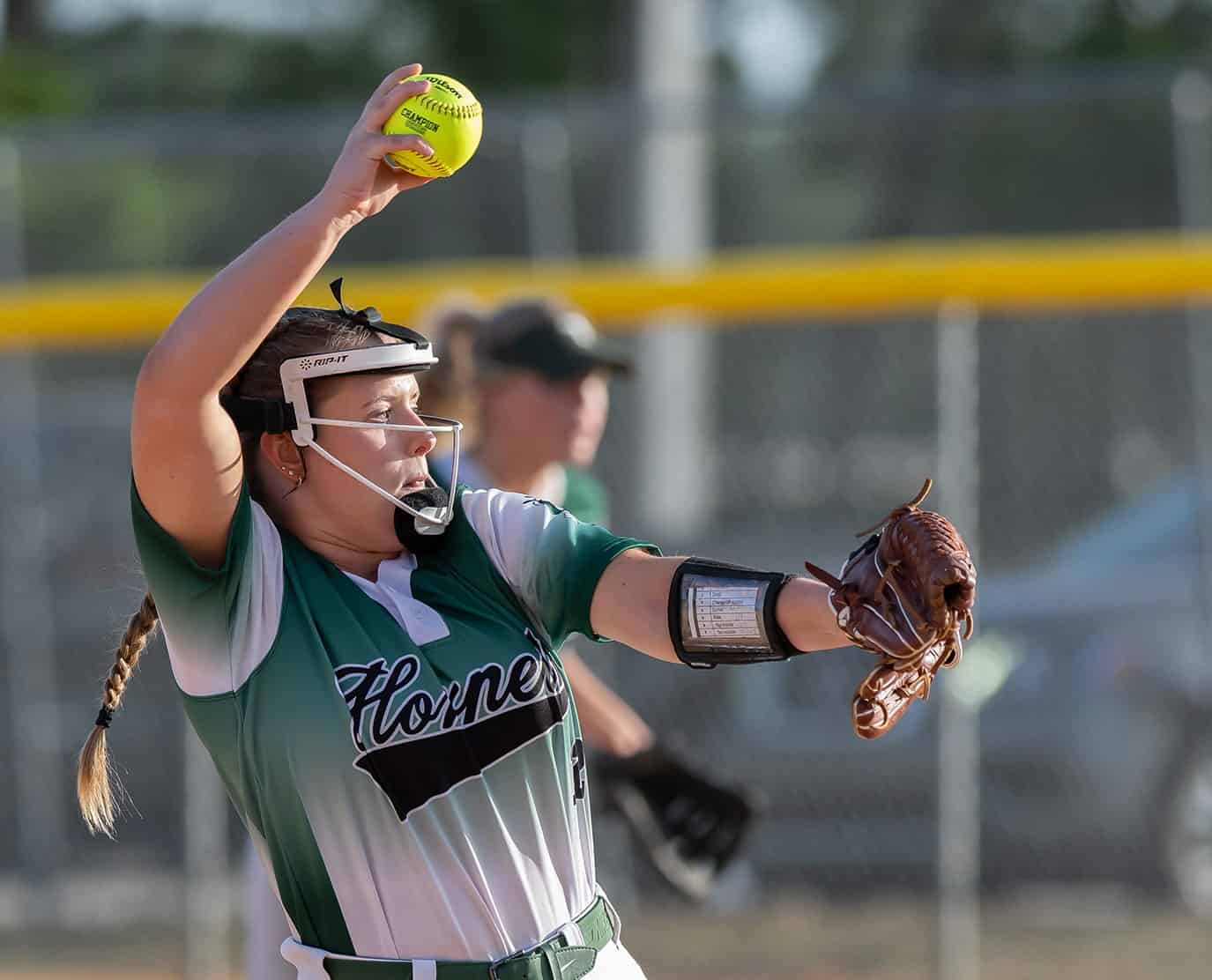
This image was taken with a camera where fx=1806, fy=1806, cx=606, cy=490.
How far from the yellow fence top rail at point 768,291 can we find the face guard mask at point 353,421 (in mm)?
3130

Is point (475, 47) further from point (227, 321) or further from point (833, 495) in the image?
point (227, 321)

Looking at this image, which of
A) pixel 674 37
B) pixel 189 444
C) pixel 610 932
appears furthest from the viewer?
pixel 674 37

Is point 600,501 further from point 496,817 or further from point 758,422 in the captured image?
point 758,422

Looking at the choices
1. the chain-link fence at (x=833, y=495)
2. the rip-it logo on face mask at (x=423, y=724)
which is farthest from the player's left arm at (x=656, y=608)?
the chain-link fence at (x=833, y=495)

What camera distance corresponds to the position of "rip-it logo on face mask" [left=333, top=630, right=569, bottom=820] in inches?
91.4

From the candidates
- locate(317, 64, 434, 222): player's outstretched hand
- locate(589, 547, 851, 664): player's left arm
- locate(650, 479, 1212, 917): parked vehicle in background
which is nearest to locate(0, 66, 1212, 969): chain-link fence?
locate(650, 479, 1212, 917): parked vehicle in background

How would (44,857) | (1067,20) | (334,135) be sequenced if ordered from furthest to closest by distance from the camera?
1. (1067,20)
2. (334,135)
3. (44,857)

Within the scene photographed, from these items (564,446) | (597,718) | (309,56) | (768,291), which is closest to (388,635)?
(597,718)

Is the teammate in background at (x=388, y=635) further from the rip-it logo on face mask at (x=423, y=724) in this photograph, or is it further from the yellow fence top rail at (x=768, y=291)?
the yellow fence top rail at (x=768, y=291)

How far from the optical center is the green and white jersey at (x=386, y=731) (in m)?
2.32

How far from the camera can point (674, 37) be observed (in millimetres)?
10289

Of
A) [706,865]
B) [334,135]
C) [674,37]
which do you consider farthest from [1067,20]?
[706,865]

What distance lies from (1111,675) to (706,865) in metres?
2.46

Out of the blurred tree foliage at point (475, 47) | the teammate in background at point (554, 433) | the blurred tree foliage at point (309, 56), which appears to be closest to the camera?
the teammate in background at point (554, 433)
